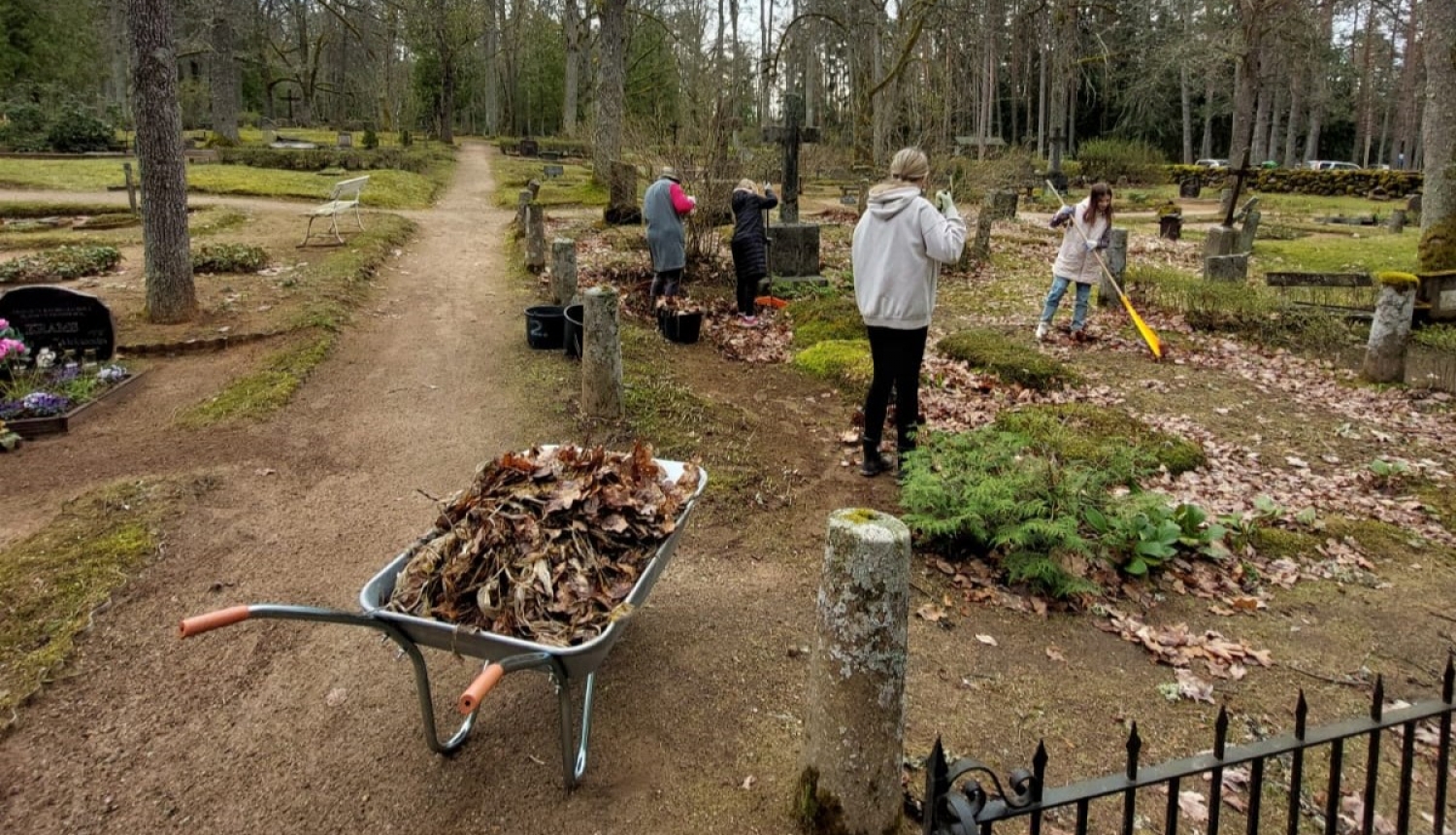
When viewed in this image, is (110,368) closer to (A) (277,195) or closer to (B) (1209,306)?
(B) (1209,306)

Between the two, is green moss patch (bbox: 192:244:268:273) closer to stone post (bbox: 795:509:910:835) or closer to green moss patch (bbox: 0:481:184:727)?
green moss patch (bbox: 0:481:184:727)

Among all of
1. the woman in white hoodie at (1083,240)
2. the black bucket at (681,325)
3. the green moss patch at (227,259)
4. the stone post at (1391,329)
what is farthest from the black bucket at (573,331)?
the stone post at (1391,329)

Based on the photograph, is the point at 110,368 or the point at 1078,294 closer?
the point at 110,368

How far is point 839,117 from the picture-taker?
3759cm

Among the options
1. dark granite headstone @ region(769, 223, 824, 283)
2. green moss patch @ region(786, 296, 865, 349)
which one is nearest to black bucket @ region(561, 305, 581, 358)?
green moss patch @ region(786, 296, 865, 349)

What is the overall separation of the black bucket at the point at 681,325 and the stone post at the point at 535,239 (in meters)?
3.97

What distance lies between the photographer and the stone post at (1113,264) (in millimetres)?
11445

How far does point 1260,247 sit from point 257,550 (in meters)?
19.3

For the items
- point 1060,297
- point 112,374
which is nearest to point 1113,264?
point 1060,297

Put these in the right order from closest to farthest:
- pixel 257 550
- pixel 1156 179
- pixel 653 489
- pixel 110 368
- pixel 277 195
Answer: pixel 653 489 < pixel 257 550 < pixel 110 368 < pixel 277 195 < pixel 1156 179

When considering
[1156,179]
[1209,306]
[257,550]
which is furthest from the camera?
[1156,179]

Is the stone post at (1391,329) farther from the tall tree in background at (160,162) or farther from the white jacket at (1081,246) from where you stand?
the tall tree in background at (160,162)

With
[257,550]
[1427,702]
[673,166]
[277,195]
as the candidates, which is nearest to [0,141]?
[277,195]

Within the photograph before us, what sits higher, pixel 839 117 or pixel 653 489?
pixel 839 117
